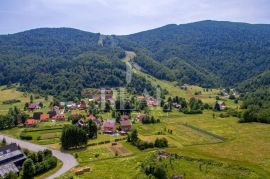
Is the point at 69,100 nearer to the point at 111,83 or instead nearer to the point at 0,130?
the point at 111,83

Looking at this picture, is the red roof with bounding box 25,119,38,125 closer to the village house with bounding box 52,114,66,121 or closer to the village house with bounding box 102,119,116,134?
the village house with bounding box 52,114,66,121

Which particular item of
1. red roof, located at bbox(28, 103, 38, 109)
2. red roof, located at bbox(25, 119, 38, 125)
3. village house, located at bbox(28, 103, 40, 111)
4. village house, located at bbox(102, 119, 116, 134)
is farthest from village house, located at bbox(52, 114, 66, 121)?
→ village house, located at bbox(102, 119, 116, 134)

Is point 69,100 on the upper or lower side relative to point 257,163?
upper

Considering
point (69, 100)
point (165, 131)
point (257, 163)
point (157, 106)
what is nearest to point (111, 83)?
point (69, 100)

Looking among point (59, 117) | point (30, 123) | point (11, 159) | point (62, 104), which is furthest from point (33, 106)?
point (11, 159)

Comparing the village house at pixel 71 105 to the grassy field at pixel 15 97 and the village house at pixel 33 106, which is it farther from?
the village house at pixel 33 106

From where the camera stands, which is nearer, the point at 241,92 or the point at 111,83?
the point at 111,83

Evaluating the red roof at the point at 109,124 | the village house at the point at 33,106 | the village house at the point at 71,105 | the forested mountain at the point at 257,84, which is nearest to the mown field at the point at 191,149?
the red roof at the point at 109,124

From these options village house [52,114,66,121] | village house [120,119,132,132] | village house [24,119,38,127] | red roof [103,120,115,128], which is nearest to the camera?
red roof [103,120,115,128]
